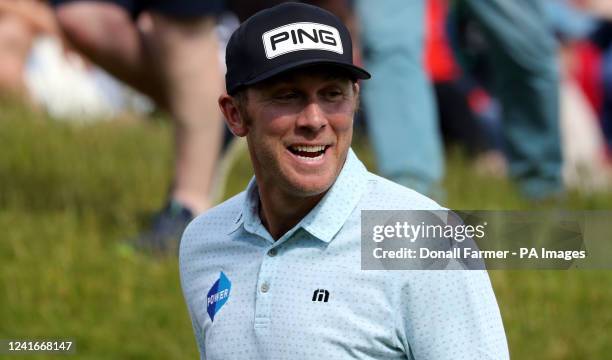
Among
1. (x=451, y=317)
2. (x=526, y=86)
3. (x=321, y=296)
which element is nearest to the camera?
(x=451, y=317)

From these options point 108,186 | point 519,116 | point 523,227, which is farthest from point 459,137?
point 523,227

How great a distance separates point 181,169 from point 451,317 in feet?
11.2

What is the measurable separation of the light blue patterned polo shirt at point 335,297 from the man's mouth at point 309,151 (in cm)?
11

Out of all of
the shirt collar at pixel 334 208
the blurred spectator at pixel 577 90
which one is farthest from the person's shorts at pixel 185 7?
the shirt collar at pixel 334 208

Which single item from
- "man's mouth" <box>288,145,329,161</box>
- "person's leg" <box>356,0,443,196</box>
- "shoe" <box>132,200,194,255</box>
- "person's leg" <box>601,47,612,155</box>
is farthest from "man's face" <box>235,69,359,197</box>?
"person's leg" <box>601,47,612,155</box>

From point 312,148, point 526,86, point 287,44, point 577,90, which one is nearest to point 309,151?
point 312,148

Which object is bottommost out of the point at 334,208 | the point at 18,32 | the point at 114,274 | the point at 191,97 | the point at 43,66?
the point at 334,208

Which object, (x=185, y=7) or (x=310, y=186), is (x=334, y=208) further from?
(x=185, y=7)

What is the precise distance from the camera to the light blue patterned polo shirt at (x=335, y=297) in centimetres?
306

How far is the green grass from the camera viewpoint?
5.44 meters

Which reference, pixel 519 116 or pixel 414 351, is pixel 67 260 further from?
pixel 414 351

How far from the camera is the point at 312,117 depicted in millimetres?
3172

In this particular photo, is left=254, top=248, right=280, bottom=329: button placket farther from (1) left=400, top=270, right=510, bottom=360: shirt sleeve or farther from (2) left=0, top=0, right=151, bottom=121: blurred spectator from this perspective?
(2) left=0, top=0, right=151, bottom=121: blurred spectator

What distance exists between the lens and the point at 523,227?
14.9 feet
